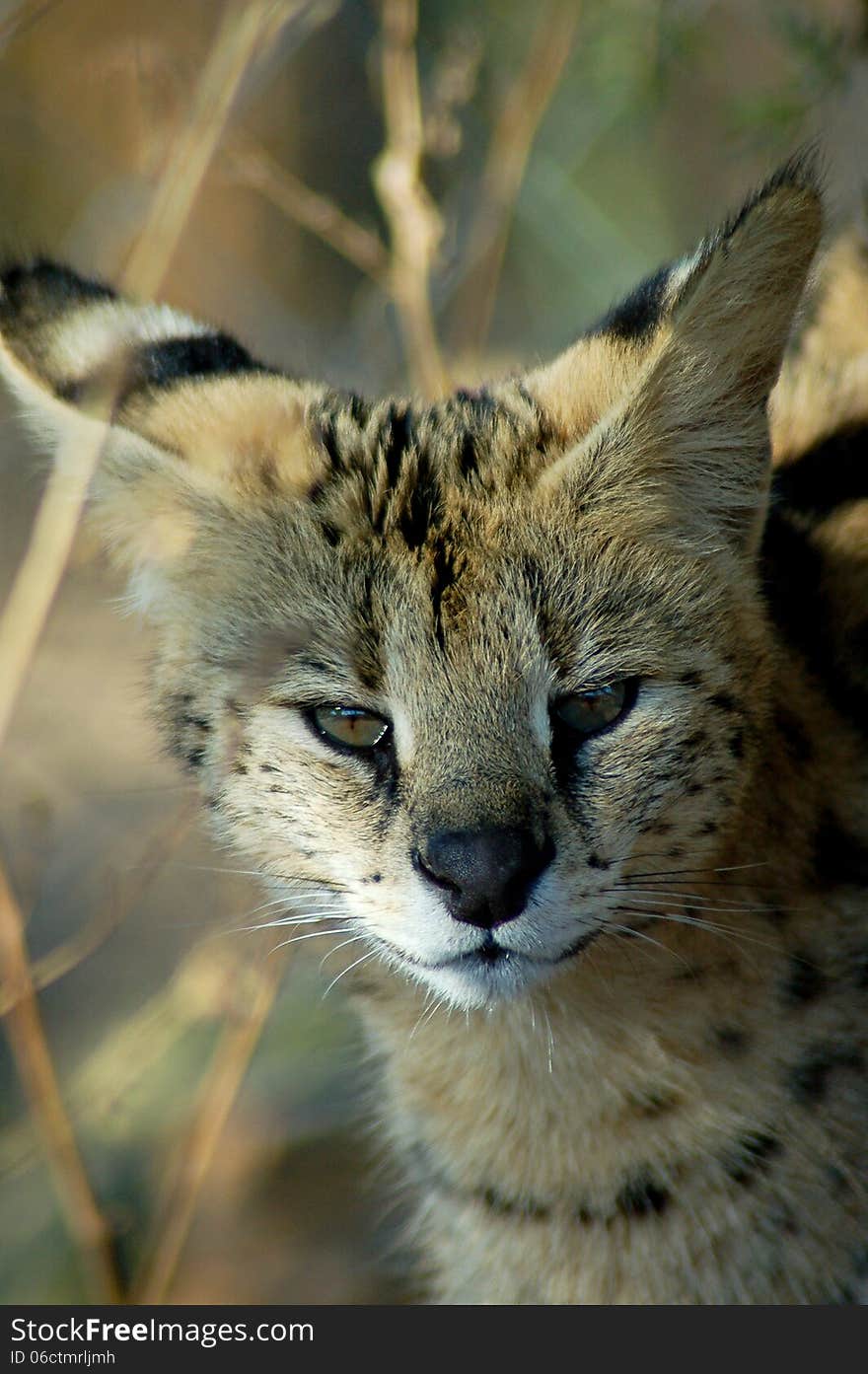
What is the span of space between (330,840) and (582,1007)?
23.1 inches

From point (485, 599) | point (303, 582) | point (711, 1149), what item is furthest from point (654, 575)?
point (711, 1149)

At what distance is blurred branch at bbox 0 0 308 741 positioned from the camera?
7.47 feet

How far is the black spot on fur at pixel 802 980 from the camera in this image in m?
2.45

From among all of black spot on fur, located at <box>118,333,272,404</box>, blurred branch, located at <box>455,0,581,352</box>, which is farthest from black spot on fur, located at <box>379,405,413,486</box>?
blurred branch, located at <box>455,0,581,352</box>

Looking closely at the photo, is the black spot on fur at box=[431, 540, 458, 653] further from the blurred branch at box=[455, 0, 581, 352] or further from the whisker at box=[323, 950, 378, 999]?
the blurred branch at box=[455, 0, 581, 352]

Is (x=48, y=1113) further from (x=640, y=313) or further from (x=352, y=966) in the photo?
(x=640, y=313)

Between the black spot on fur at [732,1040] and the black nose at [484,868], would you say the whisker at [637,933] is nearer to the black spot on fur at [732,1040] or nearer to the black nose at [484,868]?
the black spot on fur at [732,1040]

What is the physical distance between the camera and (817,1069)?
2463mm

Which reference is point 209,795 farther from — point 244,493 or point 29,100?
point 29,100

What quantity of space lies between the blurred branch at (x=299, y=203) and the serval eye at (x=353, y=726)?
1.70 m

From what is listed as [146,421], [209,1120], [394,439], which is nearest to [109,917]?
[209,1120]

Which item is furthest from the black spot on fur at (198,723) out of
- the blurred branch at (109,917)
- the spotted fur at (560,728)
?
the blurred branch at (109,917)

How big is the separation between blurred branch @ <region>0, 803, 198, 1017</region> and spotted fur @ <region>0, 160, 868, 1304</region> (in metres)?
0.50
